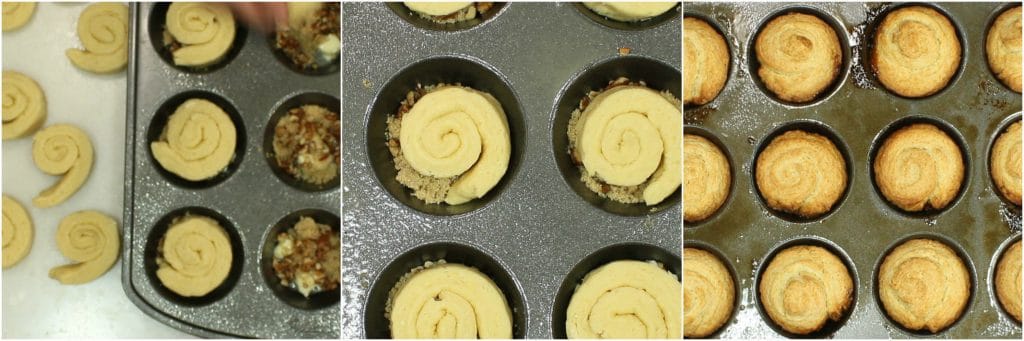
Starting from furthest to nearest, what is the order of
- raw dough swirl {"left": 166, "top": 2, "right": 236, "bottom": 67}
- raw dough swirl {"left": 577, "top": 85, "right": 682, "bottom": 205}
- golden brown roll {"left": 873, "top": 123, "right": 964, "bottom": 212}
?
raw dough swirl {"left": 166, "top": 2, "right": 236, "bottom": 67} → golden brown roll {"left": 873, "top": 123, "right": 964, "bottom": 212} → raw dough swirl {"left": 577, "top": 85, "right": 682, "bottom": 205}

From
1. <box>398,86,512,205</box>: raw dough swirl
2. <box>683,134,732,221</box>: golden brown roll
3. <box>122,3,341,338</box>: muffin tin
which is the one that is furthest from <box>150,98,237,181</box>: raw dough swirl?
<box>683,134,732,221</box>: golden brown roll

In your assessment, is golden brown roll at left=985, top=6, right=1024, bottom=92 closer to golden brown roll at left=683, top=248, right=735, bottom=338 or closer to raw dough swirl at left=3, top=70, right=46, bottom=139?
golden brown roll at left=683, top=248, right=735, bottom=338

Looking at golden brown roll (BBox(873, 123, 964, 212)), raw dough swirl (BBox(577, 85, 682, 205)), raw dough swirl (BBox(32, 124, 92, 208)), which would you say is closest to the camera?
raw dough swirl (BBox(577, 85, 682, 205))

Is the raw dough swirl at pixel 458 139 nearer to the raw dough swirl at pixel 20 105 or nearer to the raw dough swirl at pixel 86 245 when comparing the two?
the raw dough swirl at pixel 86 245

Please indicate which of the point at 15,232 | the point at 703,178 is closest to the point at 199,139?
the point at 15,232

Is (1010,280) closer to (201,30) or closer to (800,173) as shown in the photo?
(800,173)
